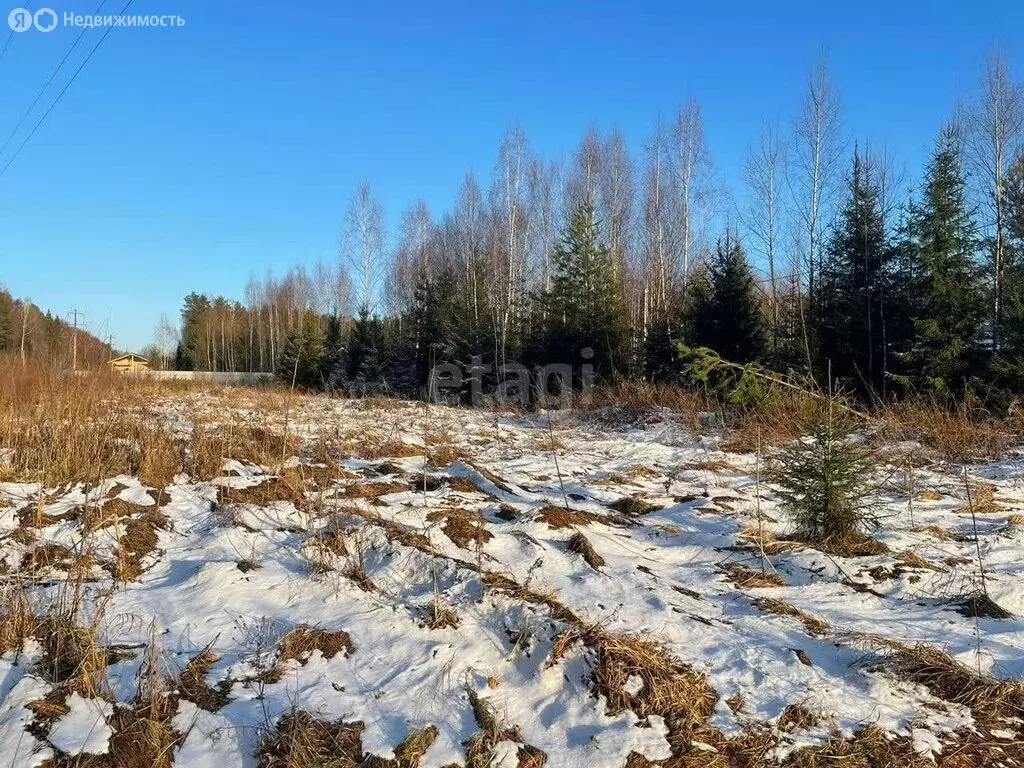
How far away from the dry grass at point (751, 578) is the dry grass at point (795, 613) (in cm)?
25

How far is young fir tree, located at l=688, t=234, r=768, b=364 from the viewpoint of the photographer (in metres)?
15.2

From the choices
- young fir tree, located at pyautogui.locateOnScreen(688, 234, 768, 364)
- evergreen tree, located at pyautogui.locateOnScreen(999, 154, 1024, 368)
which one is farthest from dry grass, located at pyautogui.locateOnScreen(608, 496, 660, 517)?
young fir tree, located at pyautogui.locateOnScreen(688, 234, 768, 364)

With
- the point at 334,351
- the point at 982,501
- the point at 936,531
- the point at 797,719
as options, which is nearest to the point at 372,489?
the point at 797,719

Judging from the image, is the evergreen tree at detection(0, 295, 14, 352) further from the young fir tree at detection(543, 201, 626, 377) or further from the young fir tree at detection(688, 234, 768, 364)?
the young fir tree at detection(688, 234, 768, 364)

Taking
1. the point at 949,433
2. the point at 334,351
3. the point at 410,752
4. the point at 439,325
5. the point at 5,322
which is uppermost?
the point at 5,322

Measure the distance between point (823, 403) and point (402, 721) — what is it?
397 centimetres

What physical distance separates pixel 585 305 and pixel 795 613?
1668 centimetres

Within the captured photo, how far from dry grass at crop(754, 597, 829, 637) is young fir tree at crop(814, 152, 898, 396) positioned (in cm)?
1218

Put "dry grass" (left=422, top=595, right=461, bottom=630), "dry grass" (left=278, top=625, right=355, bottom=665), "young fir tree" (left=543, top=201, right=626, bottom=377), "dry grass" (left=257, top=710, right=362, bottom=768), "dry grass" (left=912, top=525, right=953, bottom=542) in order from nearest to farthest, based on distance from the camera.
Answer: "dry grass" (left=257, top=710, right=362, bottom=768), "dry grass" (left=278, top=625, right=355, bottom=665), "dry grass" (left=422, top=595, right=461, bottom=630), "dry grass" (left=912, top=525, right=953, bottom=542), "young fir tree" (left=543, top=201, right=626, bottom=377)

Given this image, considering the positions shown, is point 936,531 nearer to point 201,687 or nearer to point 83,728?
point 201,687

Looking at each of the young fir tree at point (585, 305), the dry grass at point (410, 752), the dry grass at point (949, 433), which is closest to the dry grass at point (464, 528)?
the dry grass at point (410, 752)

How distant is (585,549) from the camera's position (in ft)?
13.5

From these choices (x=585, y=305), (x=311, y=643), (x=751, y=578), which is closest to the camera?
(x=311, y=643)

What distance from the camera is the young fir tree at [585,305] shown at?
18.8 m
